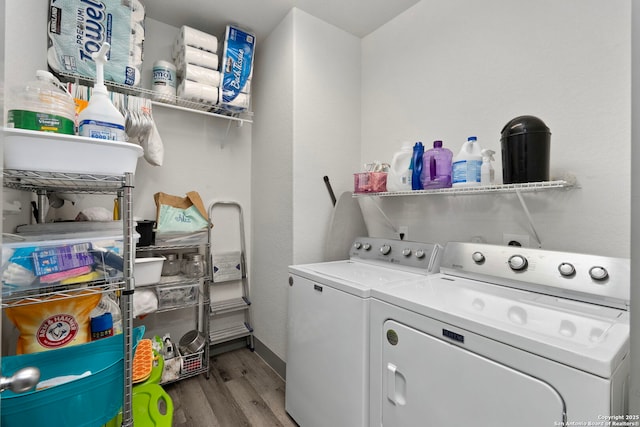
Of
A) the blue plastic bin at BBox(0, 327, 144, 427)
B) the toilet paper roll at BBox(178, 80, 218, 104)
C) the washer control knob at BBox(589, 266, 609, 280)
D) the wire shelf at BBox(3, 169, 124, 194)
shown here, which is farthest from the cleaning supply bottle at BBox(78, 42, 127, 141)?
the washer control knob at BBox(589, 266, 609, 280)

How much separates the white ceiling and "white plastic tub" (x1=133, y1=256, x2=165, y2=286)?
1784mm

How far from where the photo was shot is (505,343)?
0.87m

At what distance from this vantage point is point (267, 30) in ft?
7.83

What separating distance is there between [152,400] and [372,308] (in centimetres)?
125

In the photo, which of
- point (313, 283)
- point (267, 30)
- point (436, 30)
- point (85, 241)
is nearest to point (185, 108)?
point (267, 30)

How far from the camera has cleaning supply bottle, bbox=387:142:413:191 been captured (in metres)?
1.74

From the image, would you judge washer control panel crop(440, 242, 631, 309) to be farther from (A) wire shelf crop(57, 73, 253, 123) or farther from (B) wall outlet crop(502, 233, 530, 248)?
(A) wire shelf crop(57, 73, 253, 123)

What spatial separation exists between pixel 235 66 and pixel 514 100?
187 centimetres

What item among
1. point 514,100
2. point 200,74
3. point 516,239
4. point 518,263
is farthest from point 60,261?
point 514,100

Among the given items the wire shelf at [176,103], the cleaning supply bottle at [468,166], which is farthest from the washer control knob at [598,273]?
the wire shelf at [176,103]

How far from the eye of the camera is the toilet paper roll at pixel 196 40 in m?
2.08

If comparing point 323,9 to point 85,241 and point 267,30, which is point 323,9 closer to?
point 267,30

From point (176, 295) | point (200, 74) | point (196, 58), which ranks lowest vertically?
point (176, 295)

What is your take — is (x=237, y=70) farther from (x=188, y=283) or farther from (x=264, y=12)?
(x=188, y=283)
